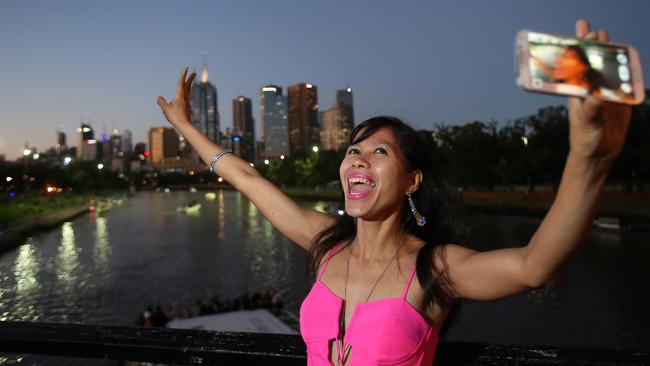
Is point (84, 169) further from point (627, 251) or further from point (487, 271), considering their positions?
point (487, 271)

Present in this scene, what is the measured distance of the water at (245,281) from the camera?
17531mm

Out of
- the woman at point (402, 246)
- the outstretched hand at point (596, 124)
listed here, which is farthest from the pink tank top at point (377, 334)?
the outstretched hand at point (596, 124)

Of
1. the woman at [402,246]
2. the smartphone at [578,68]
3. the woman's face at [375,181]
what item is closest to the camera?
the smartphone at [578,68]

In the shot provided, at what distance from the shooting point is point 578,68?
3.25 ft

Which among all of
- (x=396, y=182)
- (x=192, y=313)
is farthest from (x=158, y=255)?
(x=396, y=182)

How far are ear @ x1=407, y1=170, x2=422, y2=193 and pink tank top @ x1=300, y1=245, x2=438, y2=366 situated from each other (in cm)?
39

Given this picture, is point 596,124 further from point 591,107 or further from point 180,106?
point 180,106

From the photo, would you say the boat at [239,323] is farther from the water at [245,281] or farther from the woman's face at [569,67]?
the woman's face at [569,67]

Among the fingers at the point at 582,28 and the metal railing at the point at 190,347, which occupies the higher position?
the fingers at the point at 582,28

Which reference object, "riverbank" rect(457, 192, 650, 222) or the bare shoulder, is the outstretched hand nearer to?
the bare shoulder

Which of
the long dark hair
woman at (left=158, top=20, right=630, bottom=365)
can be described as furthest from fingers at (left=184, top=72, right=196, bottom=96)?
the long dark hair

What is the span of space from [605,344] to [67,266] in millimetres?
26995

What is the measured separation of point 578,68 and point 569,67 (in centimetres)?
2

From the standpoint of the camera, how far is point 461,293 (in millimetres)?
1646
